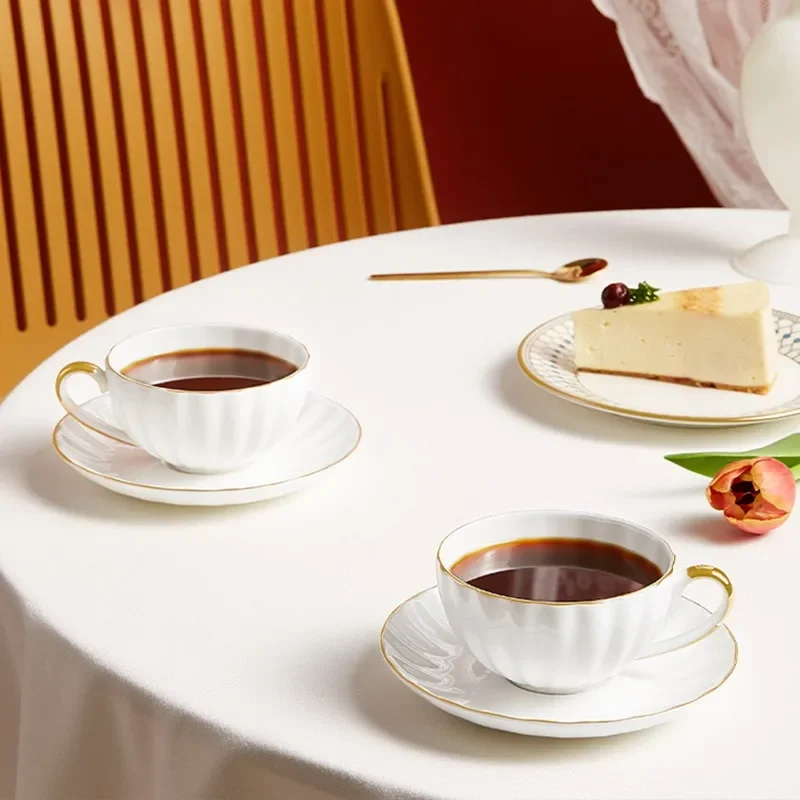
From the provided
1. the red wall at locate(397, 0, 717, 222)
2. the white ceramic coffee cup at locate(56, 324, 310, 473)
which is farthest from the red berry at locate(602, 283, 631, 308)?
the red wall at locate(397, 0, 717, 222)

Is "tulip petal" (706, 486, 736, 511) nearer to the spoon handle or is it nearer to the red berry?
the red berry

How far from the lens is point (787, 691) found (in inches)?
27.0

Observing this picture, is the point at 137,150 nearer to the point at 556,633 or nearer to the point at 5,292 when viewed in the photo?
the point at 5,292

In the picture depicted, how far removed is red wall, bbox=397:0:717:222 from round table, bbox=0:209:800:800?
1.52 meters

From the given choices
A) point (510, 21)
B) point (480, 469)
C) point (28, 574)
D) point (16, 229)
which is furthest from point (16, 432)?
point (510, 21)

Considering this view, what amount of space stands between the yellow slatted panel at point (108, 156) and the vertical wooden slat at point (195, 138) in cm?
12

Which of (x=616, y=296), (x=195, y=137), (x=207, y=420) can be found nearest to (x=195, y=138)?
(x=195, y=137)

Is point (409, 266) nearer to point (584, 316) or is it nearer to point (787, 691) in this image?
point (584, 316)

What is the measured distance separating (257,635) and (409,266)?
83 cm

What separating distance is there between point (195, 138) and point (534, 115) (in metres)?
0.86

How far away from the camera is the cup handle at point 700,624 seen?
0.66 metres

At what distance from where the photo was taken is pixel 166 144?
2211mm

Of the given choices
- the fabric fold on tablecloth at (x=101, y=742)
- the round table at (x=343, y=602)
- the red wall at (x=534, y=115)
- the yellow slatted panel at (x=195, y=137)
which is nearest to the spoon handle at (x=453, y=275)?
the round table at (x=343, y=602)

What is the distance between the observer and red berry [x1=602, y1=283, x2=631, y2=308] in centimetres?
118
